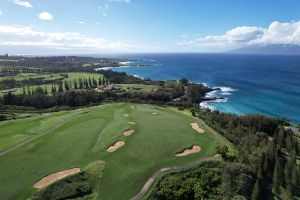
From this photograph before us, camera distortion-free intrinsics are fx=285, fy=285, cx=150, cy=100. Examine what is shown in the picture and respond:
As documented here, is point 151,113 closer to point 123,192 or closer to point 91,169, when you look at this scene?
point 91,169

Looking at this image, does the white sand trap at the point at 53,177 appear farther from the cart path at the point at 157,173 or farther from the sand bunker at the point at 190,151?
the sand bunker at the point at 190,151

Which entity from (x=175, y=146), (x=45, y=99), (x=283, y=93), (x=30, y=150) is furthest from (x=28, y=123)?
(x=283, y=93)

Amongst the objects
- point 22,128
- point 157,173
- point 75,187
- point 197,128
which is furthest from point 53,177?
point 197,128

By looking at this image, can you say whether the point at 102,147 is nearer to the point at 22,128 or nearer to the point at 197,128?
the point at 197,128

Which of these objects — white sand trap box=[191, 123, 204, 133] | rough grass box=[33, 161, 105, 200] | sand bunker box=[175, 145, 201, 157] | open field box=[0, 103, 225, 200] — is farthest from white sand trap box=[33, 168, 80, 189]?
white sand trap box=[191, 123, 204, 133]

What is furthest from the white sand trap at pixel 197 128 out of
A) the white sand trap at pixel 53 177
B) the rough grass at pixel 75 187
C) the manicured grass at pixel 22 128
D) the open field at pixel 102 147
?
the manicured grass at pixel 22 128

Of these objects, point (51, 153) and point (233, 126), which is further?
point (233, 126)
